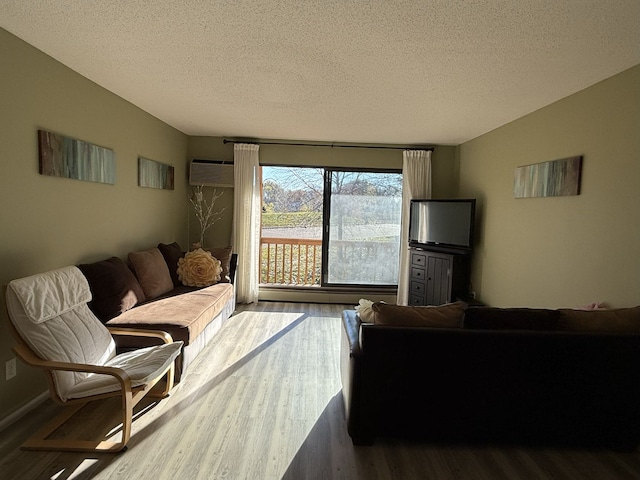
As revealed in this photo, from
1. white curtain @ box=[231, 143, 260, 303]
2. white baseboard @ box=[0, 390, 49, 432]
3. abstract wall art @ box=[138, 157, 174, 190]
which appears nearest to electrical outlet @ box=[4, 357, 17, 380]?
white baseboard @ box=[0, 390, 49, 432]

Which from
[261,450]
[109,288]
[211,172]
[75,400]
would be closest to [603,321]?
[261,450]

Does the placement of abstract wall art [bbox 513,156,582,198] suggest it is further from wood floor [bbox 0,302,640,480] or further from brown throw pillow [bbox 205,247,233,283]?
brown throw pillow [bbox 205,247,233,283]

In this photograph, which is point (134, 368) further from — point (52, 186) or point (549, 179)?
point (549, 179)

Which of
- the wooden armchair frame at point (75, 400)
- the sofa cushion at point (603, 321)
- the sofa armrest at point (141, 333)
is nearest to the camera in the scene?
the wooden armchair frame at point (75, 400)

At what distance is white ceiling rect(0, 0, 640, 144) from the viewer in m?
1.96

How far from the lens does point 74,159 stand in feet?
9.78

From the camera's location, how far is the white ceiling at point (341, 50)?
196 centimetres

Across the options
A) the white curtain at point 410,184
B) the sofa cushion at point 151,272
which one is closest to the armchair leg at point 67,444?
the sofa cushion at point 151,272

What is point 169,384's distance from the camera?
286 centimetres

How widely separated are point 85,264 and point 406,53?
2.88 meters

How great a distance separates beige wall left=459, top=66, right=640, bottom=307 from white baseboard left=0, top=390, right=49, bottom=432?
13.2 ft

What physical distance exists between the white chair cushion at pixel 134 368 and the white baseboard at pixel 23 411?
1.70ft

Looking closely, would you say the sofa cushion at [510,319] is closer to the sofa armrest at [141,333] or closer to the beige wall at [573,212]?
the beige wall at [573,212]

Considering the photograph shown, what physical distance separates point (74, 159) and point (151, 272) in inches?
51.6
